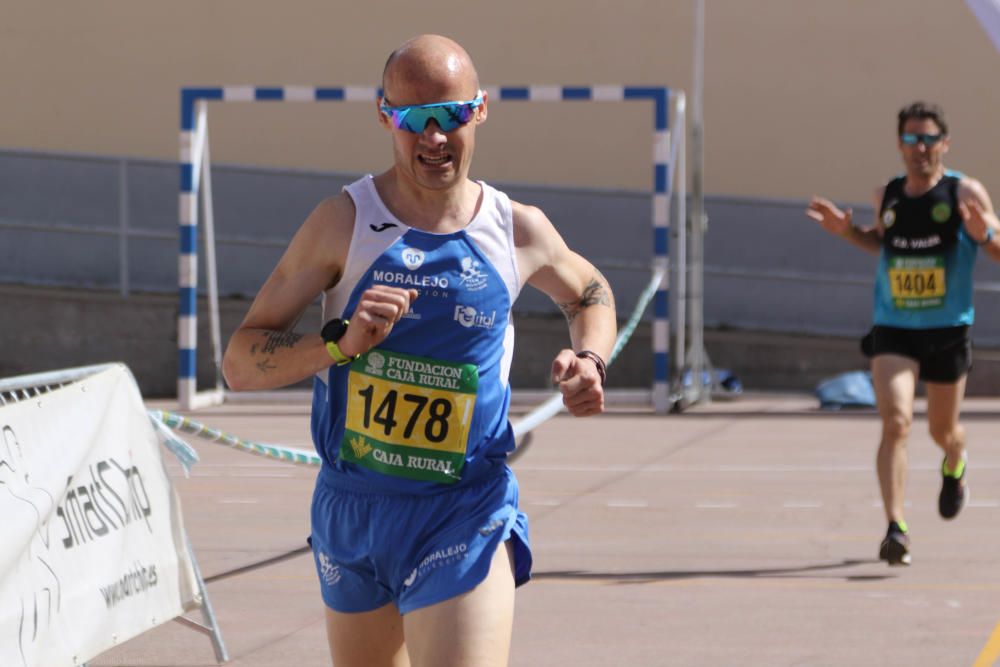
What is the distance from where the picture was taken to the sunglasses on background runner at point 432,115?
374 cm

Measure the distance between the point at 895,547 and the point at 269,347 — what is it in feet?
15.4

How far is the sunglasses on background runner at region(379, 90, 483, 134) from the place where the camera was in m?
3.74

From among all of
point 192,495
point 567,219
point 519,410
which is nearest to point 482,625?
point 192,495

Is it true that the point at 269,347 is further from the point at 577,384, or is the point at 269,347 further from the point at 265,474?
the point at 265,474

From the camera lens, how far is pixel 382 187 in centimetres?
396

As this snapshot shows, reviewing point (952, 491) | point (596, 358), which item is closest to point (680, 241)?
point (952, 491)

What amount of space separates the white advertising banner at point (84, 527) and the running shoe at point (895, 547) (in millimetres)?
3334

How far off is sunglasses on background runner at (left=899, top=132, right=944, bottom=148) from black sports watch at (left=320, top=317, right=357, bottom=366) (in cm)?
509

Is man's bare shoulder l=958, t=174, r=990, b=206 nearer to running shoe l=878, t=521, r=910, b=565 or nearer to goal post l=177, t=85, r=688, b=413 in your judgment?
running shoe l=878, t=521, r=910, b=565

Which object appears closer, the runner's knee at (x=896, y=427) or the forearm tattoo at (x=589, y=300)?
the forearm tattoo at (x=589, y=300)

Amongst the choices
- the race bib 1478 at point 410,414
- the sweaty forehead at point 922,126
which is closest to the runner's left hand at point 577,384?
the race bib 1478 at point 410,414

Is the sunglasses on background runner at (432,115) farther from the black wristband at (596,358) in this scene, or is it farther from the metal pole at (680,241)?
the metal pole at (680,241)

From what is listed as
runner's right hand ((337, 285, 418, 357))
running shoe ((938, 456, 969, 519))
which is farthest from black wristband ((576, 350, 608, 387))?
running shoe ((938, 456, 969, 519))

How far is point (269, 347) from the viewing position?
3.84m
